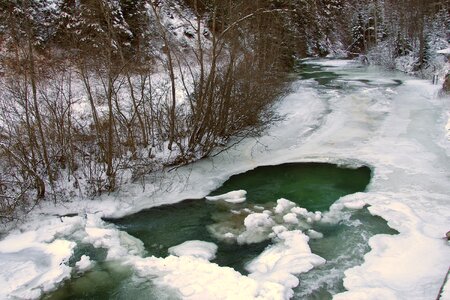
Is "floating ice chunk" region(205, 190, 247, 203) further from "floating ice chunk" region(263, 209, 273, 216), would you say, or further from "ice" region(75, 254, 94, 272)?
"ice" region(75, 254, 94, 272)

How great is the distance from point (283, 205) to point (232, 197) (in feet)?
4.51

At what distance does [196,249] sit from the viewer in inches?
329

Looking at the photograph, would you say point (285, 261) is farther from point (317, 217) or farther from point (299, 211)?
point (299, 211)

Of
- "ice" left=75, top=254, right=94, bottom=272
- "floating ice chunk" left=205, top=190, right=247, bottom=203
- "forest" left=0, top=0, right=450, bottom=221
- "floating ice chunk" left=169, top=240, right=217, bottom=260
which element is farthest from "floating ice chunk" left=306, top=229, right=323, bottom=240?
"forest" left=0, top=0, right=450, bottom=221

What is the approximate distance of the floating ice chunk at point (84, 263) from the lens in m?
7.79

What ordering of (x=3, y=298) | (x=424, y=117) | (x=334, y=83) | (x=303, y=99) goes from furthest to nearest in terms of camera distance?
(x=334, y=83) → (x=303, y=99) → (x=424, y=117) → (x=3, y=298)

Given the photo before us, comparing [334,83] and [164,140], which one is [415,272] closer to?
[164,140]

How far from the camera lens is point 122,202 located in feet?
35.0

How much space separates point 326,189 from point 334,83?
55.0 feet

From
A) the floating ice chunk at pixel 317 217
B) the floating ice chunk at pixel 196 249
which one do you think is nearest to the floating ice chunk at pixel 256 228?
the floating ice chunk at pixel 196 249

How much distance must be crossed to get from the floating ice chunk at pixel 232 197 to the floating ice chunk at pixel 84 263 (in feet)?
11.9

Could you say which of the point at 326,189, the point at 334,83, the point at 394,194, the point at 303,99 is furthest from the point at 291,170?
the point at 334,83

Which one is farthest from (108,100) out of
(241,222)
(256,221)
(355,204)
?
(355,204)

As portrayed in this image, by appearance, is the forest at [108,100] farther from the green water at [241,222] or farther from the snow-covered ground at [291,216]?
the green water at [241,222]
